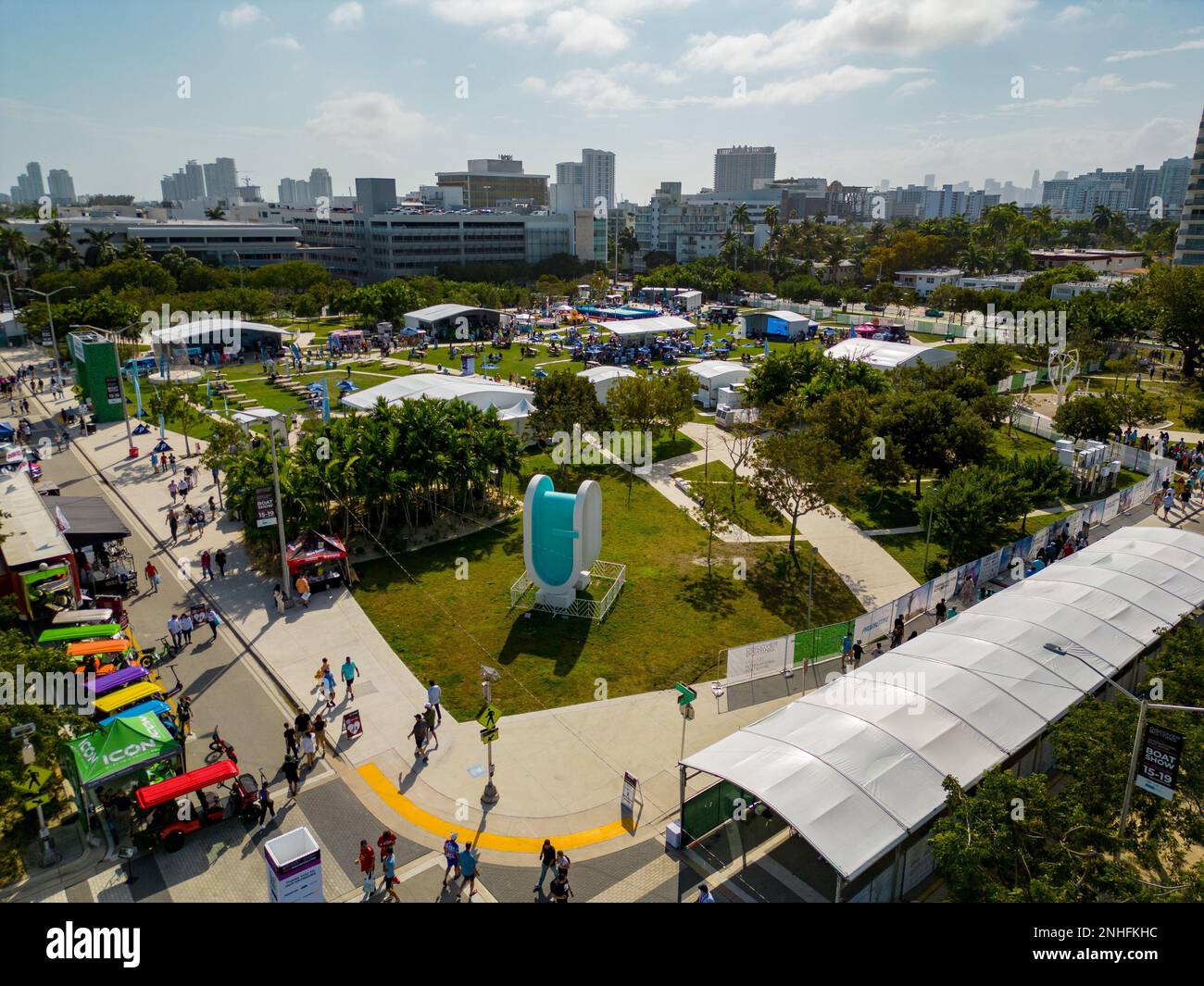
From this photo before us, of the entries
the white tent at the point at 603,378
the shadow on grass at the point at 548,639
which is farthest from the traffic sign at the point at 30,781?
the white tent at the point at 603,378

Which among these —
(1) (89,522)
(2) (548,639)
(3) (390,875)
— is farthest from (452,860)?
(1) (89,522)

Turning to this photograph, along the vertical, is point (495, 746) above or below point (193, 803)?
below

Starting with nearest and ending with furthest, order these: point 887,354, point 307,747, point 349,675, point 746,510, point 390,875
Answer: point 390,875 → point 307,747 → point 349,675 → point 746,510 → point 887,354

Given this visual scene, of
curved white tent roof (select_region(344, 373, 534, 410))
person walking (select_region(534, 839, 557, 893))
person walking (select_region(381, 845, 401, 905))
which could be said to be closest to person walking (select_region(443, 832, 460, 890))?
person walking (select_region(381, 845, 401, 905))

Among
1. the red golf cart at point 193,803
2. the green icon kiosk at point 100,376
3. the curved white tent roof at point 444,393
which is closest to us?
the red golf cart at point 193,803

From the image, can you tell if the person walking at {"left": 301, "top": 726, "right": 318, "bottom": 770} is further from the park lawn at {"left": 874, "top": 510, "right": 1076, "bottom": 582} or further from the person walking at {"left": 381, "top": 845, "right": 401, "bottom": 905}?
the park lawn at {"left": 874, "top": 510, "right": 1076, "bottom": 582}

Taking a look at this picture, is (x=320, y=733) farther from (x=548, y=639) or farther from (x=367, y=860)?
(x=548, y=639)

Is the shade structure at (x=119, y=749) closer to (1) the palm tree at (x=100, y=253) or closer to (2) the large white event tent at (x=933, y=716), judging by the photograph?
(2) the large white event tent at (x=933, y=716)

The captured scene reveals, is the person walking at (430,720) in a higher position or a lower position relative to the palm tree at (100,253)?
lower

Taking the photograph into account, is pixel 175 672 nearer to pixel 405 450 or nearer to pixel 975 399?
pixel 405 450
